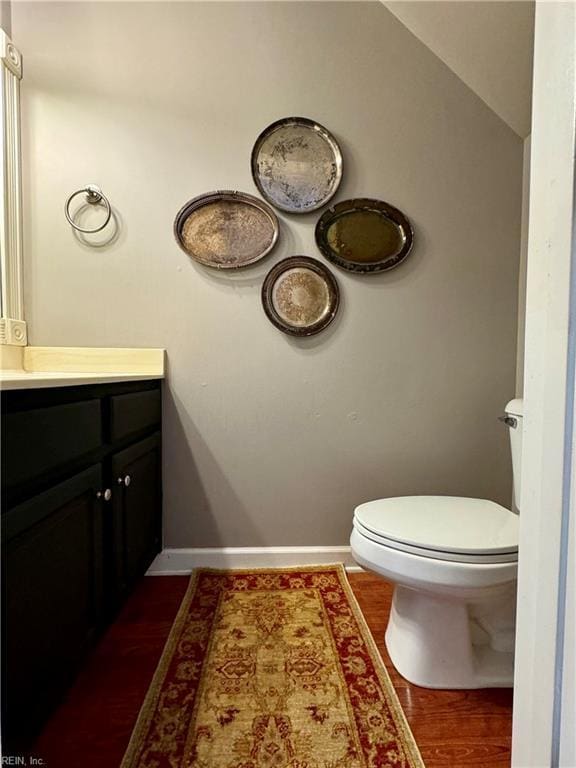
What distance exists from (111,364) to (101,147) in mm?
834

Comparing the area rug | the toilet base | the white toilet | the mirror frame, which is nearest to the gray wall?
the mirror frame

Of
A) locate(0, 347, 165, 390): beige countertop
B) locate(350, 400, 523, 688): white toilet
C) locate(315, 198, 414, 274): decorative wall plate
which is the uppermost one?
locate(315, 198, 414, 274): decorative wall plate

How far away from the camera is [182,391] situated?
1530 mm

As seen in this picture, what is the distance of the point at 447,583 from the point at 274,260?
1.21 m

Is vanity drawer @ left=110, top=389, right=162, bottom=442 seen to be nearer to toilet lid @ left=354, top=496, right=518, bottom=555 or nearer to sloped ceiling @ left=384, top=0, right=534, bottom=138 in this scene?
toilet lid @ left=354, top=496, right=518, bottom=555

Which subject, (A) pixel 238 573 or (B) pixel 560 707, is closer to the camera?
(B) pixel 560 707

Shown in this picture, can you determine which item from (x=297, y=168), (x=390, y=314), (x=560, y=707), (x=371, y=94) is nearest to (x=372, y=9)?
(x=371, y=94)

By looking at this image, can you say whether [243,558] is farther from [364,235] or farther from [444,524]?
[364,235]

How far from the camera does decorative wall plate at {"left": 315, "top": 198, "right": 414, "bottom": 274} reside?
1500 millimetres

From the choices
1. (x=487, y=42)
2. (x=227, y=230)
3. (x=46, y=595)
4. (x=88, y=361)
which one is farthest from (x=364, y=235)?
(x=46, y=595)

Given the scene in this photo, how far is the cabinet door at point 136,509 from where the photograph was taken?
1.12 m

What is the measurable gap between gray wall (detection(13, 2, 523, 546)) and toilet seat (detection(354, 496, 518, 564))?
0.41 meters

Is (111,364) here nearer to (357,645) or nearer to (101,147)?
(101,147)

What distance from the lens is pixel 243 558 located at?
61.1 inches
